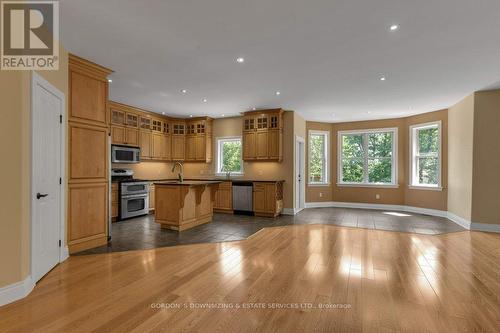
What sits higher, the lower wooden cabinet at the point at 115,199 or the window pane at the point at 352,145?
the window pane at the point at 352,145

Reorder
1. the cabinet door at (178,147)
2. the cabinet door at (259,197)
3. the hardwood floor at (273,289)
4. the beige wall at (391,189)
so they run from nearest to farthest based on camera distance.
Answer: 1. the hardwood floor at (273,289)
2. the cabinet door at (259,197)
3. the beige wall at (391,189)
4. the cabinet door at (178,147)

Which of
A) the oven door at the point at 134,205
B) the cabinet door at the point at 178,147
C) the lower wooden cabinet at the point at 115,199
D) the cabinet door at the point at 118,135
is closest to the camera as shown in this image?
the lower wooden cabinet at the point at 115,199

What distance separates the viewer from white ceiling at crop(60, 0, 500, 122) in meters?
2.45

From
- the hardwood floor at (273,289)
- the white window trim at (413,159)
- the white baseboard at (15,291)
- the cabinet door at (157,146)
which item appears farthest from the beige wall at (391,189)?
the white baseboard at (15,291)

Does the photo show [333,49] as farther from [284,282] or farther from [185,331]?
[185,331]

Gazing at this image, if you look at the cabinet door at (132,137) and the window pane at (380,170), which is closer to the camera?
the cabinet door at (132,137)

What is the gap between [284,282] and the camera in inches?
103

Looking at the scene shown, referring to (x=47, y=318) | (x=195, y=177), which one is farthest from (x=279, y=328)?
(x=195, y=177)

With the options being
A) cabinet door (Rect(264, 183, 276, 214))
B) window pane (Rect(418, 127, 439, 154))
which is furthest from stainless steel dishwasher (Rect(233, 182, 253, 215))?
window pane (Rect(418, 127, 439, 154))

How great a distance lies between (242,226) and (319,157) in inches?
162

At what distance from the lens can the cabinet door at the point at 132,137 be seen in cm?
635

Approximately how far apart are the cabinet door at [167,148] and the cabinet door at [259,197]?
293cm

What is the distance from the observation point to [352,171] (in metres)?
8.00

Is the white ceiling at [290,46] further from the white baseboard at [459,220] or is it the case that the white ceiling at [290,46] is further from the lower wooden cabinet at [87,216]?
the white baseboard at [459,220]
